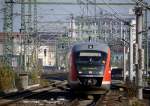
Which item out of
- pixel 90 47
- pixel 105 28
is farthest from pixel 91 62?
pixel 105 28

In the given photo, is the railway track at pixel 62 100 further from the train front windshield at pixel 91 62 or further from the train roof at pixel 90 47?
the train roof at pixel 90 47

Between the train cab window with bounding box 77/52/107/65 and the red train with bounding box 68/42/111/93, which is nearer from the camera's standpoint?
the red train with bounding box 68/42/111/93

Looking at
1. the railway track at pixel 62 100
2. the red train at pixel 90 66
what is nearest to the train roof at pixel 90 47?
the red train at pixel 90 66

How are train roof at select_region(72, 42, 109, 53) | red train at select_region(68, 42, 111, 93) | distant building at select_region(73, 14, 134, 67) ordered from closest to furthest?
red train at select_region(68, 42, 111, 93)
train roof at select_region(72, 42, 109, 53)
distant building at select_region(73, 14, 134, 67)

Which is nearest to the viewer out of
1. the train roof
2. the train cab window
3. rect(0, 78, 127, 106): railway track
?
rect(0, 78, 127, 106): railway track

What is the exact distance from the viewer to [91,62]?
26.0m

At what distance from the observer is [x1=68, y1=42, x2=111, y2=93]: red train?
84.6 feet

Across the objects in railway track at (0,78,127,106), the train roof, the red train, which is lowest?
railway track at (0,78,127,106)

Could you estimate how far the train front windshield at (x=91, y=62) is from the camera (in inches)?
1016

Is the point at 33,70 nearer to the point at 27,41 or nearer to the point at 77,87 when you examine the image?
the point at 27,41

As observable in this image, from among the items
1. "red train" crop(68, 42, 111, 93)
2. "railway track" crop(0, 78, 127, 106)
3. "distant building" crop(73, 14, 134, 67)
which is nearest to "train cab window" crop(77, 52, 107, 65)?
"red train" crop(68, 42, 111, 93)

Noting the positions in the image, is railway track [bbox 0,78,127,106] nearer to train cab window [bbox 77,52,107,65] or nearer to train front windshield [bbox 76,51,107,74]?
train front windshield [bbox 76,51,107,74]

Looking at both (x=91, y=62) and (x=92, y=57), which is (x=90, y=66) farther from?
(x=92, y=57)

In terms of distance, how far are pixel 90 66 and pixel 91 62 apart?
0.27 meters
